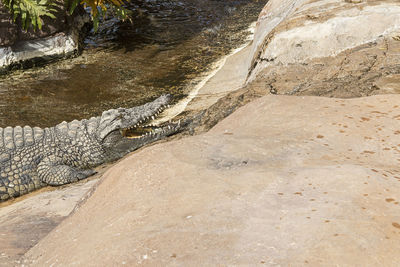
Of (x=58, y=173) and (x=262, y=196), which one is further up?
(x=262, y=196)

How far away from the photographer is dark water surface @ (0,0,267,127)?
7.06 meters

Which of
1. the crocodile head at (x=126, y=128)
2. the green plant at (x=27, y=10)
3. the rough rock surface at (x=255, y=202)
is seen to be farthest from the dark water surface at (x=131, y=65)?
the rough rock surface at (x=255, y=202)

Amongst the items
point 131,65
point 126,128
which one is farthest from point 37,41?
point 126,128

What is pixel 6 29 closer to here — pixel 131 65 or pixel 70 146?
pixel 131 65

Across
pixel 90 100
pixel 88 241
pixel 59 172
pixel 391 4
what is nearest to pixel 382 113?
pixel 88 241

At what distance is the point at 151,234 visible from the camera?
1.78 metres

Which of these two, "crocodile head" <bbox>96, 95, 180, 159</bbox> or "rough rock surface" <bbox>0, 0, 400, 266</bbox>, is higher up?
"rough rock surface" <bbox>0, 0, 400, 266</bbox>

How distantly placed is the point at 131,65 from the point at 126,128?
3.28 meters

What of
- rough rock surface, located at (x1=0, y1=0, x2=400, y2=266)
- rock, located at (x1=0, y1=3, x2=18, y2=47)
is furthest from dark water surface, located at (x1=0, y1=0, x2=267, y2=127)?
rough rock surface, located at (x1=0, y1=0, x2=400, y2=266)

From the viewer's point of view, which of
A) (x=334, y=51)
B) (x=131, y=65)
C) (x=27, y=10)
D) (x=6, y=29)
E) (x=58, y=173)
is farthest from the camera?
(x=131, y=65)

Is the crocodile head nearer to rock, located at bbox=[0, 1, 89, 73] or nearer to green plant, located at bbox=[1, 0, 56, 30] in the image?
green plant, located at bbox=[1, 0, 56, 30]

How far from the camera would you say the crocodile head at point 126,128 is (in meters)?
5.55

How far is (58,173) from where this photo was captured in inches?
206

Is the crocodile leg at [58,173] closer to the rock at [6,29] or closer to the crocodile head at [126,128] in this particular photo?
the crocodile head at [126,128]
